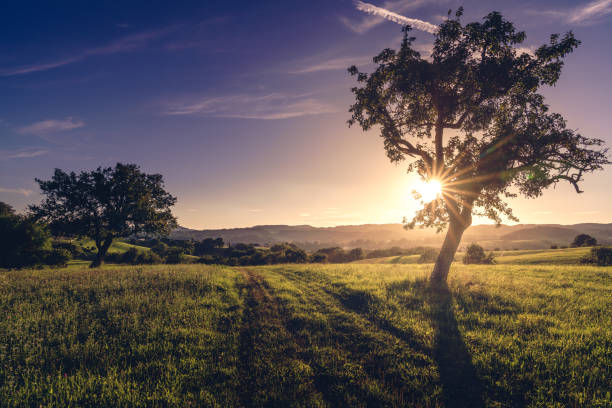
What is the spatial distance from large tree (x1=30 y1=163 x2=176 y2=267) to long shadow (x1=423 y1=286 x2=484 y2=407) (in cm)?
3469

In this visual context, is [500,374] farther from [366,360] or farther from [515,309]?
[515,309]

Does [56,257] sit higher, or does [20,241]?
[20,241]

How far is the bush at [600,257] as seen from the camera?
30.4 meters

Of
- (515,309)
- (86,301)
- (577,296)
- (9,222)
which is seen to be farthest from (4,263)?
(577,296)

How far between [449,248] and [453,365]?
10544 millimetres

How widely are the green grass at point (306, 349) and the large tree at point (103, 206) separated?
2106 cm

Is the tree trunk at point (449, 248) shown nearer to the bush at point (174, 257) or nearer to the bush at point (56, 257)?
the bush at point (56, 257)

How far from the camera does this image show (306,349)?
261 inches

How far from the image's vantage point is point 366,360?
240 inches

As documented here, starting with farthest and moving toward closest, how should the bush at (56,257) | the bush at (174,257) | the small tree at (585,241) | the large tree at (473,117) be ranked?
the small tree at (585,241) < the bush at (174,257) < the bush at (56,257) < the large tree at (473,117)

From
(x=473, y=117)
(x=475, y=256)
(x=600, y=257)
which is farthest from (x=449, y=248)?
(x=475, y=256)

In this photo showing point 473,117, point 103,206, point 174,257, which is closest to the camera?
point 473,117

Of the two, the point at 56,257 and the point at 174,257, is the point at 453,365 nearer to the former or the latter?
the point at 56,257

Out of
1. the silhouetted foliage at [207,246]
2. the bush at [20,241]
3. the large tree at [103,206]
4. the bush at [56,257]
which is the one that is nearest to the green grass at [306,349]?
the large tree at [103,206]
